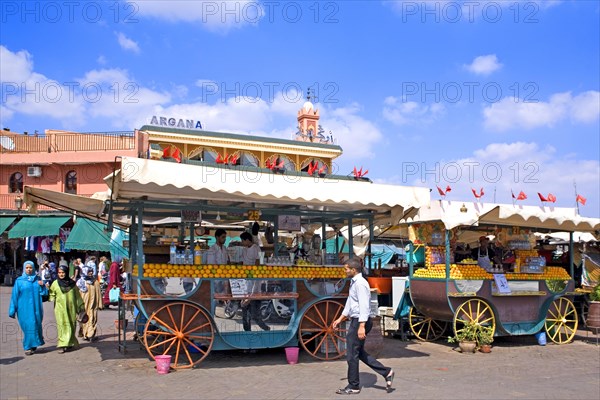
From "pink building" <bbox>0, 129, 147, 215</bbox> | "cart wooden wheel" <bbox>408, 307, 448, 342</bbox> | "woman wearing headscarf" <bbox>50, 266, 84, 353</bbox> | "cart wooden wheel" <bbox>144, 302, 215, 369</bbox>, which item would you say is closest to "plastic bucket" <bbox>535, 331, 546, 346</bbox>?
"cart wooden wheel" <bbox>408, 307, 448, 342</bbox>

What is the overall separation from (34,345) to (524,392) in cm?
730

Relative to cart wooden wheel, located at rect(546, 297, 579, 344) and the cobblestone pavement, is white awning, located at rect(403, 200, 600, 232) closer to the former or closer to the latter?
cart wooden wheel, located at rect(546, 297, 579, 344)

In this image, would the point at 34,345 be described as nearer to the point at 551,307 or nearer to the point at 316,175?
the point at 316,175

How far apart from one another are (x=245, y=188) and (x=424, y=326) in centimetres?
527

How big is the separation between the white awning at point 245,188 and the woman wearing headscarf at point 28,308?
2612mm

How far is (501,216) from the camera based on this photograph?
32.5 ft

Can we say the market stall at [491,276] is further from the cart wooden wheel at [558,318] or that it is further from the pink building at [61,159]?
the pink building at [61,159]

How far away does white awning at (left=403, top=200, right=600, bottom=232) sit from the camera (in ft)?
32.0

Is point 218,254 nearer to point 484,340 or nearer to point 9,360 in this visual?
point 9,360

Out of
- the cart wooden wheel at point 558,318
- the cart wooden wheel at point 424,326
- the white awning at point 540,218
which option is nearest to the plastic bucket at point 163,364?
the cart wooden wheel at point 424,326

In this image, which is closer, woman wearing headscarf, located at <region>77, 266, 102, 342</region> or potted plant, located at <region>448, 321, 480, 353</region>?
potted plant, located at <region>448, 321, 480, 353</region>

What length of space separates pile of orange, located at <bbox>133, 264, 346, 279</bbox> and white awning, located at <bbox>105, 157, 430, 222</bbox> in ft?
3.23

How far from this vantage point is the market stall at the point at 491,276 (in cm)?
995

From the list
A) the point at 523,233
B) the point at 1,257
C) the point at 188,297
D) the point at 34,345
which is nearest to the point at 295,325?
the point at 188,297
